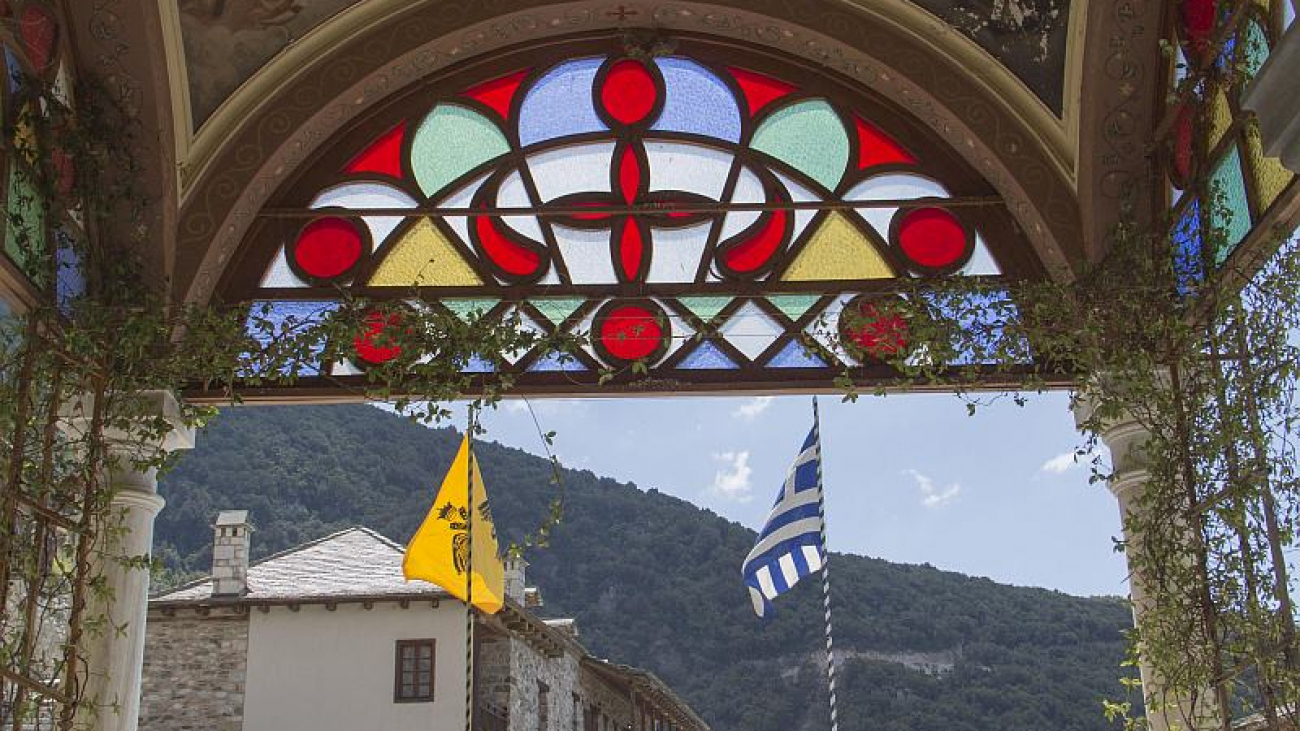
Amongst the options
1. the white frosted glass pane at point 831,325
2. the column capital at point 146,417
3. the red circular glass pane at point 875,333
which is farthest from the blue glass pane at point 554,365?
the column capital at point 146,417

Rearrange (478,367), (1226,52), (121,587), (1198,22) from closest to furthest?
(1226,52) < (1198,22) < (121,587) < (478,367)

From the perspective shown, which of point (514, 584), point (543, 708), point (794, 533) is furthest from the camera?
point (514, 584)

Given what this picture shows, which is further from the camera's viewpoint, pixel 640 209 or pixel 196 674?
pixel 196 674

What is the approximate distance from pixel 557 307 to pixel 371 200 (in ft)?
2.51

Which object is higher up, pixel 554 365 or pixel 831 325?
pixel 831 325

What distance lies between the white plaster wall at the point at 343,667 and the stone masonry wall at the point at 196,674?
187mm

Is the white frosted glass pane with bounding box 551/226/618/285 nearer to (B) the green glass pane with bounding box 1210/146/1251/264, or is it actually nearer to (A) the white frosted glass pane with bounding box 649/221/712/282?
(A) the white frosted glass pane with bounding box 649/221/712/282

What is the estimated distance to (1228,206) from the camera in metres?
4.82

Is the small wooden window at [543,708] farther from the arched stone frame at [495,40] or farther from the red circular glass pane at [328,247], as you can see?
the arched stone frame at [495,40]

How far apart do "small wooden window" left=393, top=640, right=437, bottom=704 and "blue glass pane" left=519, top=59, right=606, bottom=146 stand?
15737 millimetres

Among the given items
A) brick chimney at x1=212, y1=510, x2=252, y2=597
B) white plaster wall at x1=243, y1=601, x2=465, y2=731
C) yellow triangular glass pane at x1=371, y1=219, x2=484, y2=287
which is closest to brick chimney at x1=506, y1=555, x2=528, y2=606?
white plaster wall at x1=243, y1=601, x2=465, y2=731

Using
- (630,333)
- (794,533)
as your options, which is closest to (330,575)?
(794,533)

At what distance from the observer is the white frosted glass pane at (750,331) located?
5637 millimetres

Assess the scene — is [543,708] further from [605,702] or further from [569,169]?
[569,169]
